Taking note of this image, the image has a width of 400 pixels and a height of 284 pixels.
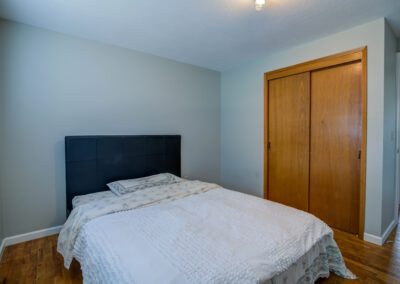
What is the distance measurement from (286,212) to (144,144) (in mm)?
1942

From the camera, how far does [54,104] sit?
228 centimetres

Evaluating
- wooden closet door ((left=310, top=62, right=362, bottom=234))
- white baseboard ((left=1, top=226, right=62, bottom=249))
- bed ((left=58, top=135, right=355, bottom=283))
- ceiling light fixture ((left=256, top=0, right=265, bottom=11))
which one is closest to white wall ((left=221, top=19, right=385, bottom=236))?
wooden closet door ((left=310, top=62, right=362, bottom=234))

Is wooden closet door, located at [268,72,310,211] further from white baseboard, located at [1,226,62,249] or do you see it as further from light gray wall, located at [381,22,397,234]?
white baseboard, located at [1,226,62,249]

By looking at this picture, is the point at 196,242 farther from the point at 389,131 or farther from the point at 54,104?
the point at 389,131

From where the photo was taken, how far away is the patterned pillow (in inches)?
91.0

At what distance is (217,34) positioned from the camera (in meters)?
2.38

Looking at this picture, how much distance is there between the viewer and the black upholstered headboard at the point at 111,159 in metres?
2.31

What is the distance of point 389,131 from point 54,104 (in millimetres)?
3712

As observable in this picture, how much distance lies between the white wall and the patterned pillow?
1310 mm

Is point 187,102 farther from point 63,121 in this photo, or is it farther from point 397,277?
point 397,277

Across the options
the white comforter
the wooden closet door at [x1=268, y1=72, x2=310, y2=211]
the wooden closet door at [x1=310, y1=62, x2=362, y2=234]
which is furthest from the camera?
the wooden closet door at [x1=268, y1=72, x2=310, y2=211]

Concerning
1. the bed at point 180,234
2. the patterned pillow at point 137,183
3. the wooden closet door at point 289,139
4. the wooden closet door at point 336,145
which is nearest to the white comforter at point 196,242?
the bed at point 180,234

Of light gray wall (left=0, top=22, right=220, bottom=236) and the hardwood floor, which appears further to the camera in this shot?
light gray wall (left=0, top=22, right=220, bottom=236)

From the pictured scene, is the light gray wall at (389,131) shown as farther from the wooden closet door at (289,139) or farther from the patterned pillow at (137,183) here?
the patterned pillow at (137,183)
